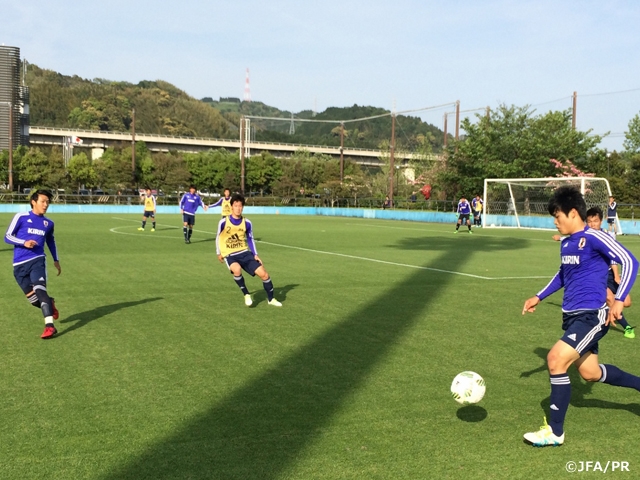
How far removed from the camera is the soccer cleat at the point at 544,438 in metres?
4.37

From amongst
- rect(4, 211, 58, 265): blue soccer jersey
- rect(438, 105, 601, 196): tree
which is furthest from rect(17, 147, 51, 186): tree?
rect(4, 211, 58, 265): blue soccer jersey

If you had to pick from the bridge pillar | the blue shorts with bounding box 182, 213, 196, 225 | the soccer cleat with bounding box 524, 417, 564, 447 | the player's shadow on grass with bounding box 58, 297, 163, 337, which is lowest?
the player's shadow on grass with bounding box 58, 297, 163, 337

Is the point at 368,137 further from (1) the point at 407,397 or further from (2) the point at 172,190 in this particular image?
(1) the point at 407,397

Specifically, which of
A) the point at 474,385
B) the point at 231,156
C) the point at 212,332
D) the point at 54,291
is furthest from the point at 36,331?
the point at 231,156

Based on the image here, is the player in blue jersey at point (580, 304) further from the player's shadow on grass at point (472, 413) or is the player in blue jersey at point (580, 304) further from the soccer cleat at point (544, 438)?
the player's shadow on grass at point (472, 413)

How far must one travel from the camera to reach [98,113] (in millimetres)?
143875

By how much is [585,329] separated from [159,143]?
104796mm

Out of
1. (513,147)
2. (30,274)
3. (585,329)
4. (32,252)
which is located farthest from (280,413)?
(513,147)

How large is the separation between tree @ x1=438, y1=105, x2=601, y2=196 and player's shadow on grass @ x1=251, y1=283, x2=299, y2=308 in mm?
35218

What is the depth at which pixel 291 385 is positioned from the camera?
581 cm

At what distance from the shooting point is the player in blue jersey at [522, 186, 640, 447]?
4418mm

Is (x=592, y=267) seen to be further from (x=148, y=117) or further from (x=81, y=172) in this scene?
(x=148, y=117)

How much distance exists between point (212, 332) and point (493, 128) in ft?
138

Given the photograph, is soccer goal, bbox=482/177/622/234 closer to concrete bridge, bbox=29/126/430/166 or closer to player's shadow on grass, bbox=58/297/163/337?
player's shadow on grass, bbox=58/297/163/337
